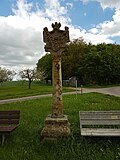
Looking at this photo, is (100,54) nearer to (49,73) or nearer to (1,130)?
(49,73)

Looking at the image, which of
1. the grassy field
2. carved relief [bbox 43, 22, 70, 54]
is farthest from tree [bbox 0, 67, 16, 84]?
carved relief [bbox 43, 22, 70, 54]

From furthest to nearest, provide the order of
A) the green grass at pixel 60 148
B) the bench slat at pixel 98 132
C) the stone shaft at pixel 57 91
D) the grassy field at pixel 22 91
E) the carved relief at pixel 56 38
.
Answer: the grassy field at pixel 22 91 → the carved relief at pixel 56 38 → the stone shaft at pixel 57 91 → the bench slat at pixel 98 132 → the green grass at pixel 60 148

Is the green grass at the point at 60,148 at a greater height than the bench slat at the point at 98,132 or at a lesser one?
lesser

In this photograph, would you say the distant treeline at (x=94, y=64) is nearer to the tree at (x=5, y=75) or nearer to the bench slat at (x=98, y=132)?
the tree at (x=5, y=75)

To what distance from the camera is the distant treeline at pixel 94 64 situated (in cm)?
5259

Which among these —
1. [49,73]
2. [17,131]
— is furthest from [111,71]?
[17,131]

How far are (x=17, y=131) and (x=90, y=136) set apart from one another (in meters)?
2.54

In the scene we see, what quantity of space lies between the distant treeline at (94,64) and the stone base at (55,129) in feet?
150

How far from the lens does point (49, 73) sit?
68.8m

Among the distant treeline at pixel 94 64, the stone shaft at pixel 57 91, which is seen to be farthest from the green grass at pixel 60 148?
the distant treeline at pixel 94 64

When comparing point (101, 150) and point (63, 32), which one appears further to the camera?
point (63, 32)

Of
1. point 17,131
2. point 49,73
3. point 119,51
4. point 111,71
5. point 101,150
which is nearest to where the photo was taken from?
point 101,150

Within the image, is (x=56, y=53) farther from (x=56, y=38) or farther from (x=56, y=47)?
(x=56, y=38)

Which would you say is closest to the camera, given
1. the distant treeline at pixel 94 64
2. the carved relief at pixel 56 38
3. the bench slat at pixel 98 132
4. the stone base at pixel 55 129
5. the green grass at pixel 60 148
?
the green grass at pixel 60 148
